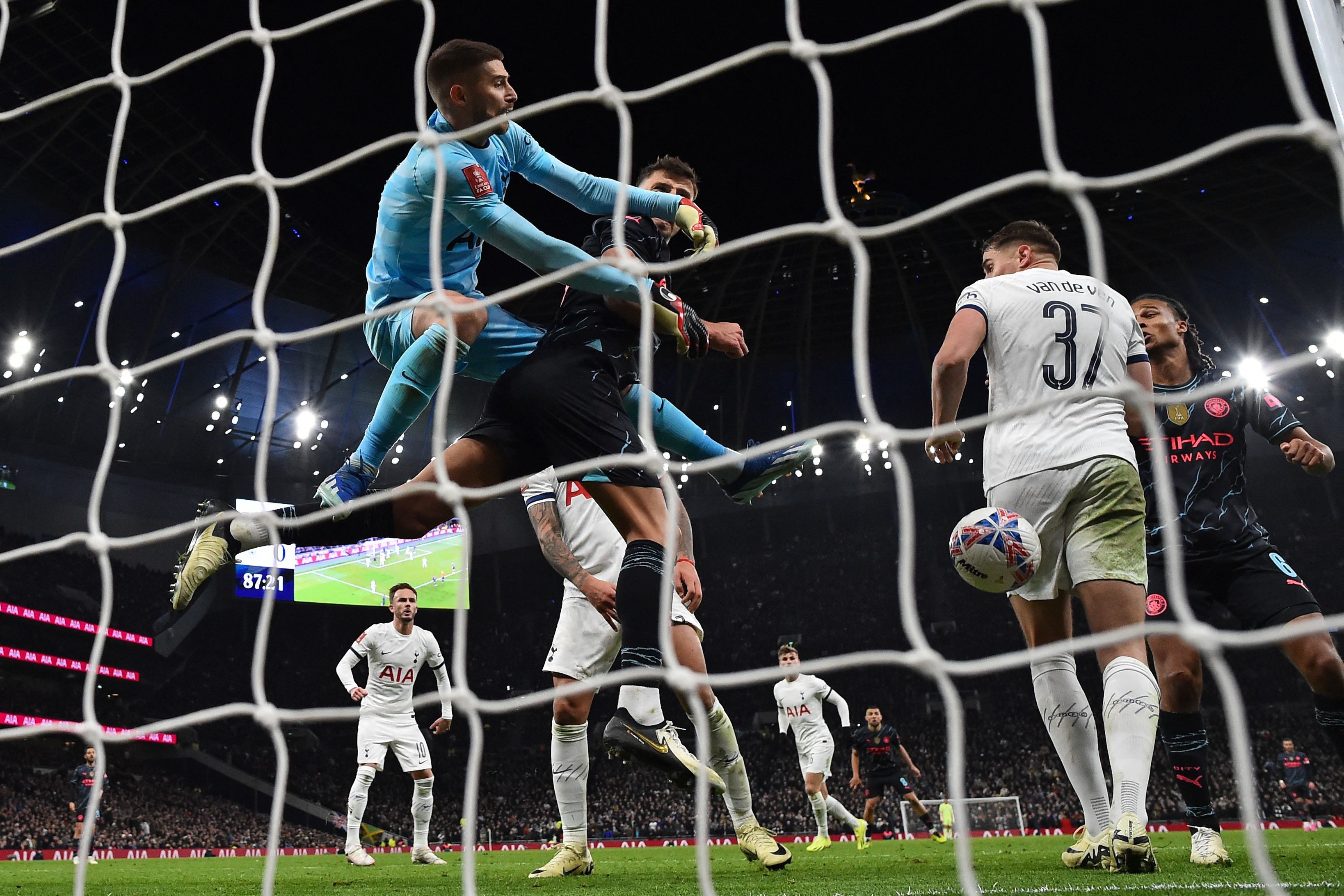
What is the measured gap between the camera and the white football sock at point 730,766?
3.98 metres

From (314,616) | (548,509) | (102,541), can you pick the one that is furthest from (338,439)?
(102,541)

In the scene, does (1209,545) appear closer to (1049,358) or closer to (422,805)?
(1049,358)

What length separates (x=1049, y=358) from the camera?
2.98 m

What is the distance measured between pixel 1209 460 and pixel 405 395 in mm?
3088

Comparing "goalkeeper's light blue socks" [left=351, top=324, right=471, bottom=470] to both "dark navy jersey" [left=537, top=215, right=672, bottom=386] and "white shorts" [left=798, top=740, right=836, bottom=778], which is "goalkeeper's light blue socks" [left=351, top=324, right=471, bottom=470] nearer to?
"dark navy jersey" [left=537, top=215, right=672, bottom=386]

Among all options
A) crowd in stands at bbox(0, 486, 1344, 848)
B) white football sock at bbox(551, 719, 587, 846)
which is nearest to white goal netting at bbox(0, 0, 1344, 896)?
white football sock at bbox(551, 719, 587, 846)

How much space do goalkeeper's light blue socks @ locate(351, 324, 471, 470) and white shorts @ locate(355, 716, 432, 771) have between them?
502 cm

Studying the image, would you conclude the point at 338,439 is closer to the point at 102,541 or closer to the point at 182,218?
the point at 182,218

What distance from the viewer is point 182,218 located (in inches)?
717

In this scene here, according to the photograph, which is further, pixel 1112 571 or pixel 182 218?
pixel 182 218

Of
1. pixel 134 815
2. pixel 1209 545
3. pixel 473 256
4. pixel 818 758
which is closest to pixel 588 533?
pixel 473 256

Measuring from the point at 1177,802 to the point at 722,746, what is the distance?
59.6ft

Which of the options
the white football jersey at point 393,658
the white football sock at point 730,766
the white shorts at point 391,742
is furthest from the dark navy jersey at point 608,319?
the white shorts at point 391,742

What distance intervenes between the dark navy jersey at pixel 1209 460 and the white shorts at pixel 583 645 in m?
2.09
